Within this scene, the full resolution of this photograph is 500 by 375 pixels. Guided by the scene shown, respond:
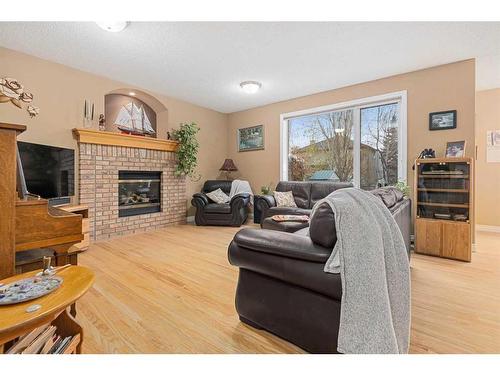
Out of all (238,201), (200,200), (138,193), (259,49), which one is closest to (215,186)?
(200,200)

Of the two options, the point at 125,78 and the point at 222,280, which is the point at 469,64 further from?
the point at 125,78

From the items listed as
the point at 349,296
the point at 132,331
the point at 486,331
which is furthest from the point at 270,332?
the point at 486,331

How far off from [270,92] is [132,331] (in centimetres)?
425

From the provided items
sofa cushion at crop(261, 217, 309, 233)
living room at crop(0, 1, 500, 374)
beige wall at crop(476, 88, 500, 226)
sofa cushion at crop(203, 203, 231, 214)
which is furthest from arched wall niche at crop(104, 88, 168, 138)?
beige wall at crop(476, 88, 500, 226)

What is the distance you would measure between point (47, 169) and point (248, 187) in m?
3.42

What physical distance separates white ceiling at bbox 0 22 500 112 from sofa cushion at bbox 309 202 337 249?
7.11 ft

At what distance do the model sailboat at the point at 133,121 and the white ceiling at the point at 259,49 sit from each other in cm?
64

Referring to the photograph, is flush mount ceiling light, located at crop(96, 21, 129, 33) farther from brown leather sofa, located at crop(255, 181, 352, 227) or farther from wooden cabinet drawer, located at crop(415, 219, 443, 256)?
wooden cabinet drawer, located at crop(415, 219, 443, 256)

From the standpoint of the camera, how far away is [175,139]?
493 cm

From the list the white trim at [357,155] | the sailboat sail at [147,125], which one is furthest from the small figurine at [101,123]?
the white trim at [357,155]

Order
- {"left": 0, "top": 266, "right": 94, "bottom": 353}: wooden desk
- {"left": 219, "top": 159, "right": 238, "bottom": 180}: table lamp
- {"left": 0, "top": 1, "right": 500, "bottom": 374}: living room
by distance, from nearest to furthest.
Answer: {"left": 0, "top": 266, "right": 94, "bottom": 353}: wooden desk, {"left": 0, "top": 1, "right": 500, "bottom": 374}: living room, {"left": 219, "top": 159, "right": 238, "bottom": 180}: table lamp

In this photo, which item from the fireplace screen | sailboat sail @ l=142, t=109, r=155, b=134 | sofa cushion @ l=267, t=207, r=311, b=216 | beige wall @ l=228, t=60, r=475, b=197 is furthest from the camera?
sailboat sail @ l=142, t=109, r=155, b=134

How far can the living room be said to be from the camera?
4.01 feet

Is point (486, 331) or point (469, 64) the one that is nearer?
point (486, 331)
